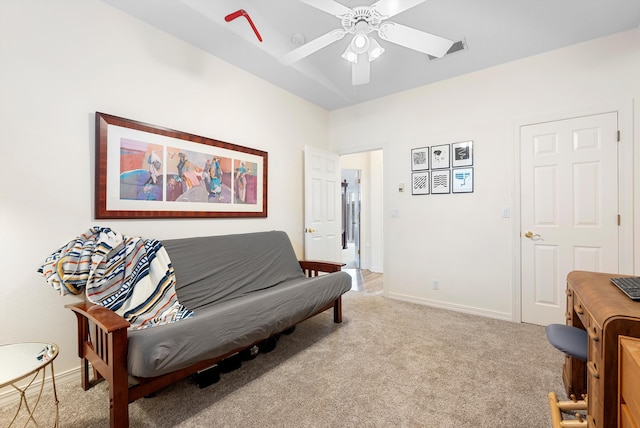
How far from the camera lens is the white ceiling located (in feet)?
7.40

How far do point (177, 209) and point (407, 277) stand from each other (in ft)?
8.93

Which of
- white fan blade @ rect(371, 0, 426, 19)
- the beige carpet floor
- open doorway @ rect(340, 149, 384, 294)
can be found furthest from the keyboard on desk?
open doorway @ rect(340, 149, 384, 294)

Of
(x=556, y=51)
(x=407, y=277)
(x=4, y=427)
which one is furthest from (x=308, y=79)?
(x=4, y=427)

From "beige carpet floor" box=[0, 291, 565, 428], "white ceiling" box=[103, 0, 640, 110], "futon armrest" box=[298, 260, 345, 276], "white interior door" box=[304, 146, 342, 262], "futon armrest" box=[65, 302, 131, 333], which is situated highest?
"white ceiling" box=[103, 0, 640, 110]

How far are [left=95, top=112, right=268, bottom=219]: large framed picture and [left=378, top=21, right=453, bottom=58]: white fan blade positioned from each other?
1760 mm

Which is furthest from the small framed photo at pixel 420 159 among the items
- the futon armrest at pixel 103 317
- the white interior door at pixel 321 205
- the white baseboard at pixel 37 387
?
the white baseboard at pixel 37 387

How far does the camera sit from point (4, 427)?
4.84 feet

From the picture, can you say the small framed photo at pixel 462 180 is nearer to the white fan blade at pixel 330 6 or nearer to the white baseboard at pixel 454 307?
the white baseboard at pixel 454 307

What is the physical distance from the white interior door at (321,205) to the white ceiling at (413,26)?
1015 millimetres

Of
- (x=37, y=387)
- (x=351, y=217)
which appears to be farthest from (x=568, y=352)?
(x=351, y=217)

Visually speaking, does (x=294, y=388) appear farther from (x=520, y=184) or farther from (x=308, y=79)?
(x=308, y=79)

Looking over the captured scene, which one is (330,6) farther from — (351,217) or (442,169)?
(351,217)

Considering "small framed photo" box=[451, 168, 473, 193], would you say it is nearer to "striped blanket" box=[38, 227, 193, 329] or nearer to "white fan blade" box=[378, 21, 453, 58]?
"white fan blade" box=[378, 21, 453, 58]

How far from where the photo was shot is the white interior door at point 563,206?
251 centimetres
